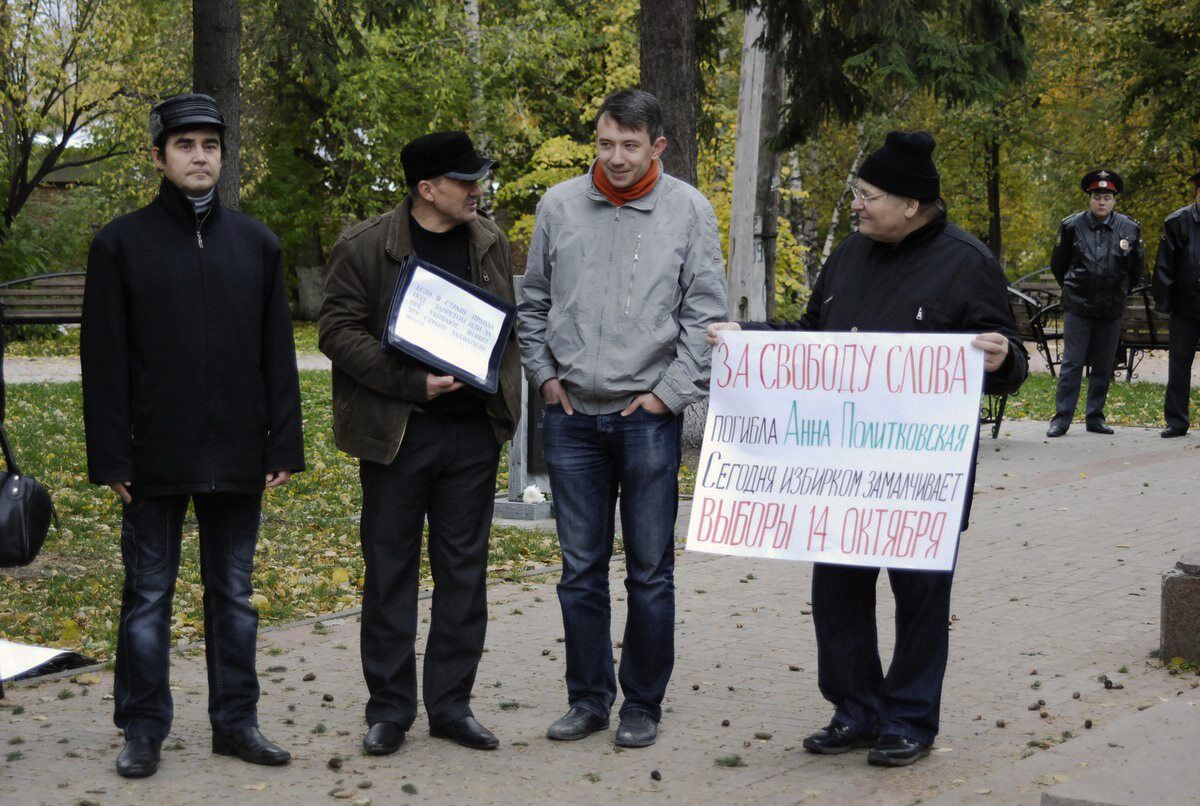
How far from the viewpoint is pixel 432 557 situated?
5504mm

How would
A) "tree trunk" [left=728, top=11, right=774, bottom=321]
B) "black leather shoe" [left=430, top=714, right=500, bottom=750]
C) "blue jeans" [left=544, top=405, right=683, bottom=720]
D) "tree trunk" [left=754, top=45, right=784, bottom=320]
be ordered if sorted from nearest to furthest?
"black leather shoe" [left=430, top=714, right=500, bottom=750]
"blue jeans" [left=544, top=405, right=683, bottom=720]
"tree trunk" [left=728, top=11, right=774, bottom=321]
"tree trunk" [left=754, top=45, right=784, bottom=320]

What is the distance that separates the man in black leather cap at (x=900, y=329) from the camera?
500 centimetres

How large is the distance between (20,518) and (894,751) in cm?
284

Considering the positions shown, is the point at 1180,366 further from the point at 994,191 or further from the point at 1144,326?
the point at 994,191

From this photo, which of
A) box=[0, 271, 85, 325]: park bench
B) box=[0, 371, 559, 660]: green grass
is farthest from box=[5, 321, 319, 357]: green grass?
box=[0, 371, 559, 660]: green grass

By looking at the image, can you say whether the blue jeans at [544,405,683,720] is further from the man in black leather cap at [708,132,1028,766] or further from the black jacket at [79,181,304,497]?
the black jacket at [79,181,304,497]

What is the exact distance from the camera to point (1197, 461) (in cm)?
1292

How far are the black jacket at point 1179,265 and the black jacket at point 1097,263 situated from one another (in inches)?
19.2

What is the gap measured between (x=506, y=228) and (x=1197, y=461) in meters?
29.5

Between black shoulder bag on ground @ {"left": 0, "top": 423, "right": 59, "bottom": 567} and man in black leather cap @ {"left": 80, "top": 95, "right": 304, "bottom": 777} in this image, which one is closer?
black shoulder bag on ground @ {"left": 0, "top": 423, "right": 59, "bottom": 567}

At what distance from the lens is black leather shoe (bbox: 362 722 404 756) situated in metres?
5.20

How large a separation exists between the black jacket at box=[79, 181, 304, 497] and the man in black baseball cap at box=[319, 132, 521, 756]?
1.10 ft

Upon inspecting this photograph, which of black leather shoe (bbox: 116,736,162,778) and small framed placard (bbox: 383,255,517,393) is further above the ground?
small framed placard (bbox: 383,255,517,393)

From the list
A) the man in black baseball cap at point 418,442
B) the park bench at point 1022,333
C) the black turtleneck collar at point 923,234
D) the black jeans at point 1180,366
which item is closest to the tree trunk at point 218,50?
the man in black baseball cap at point 418,442
